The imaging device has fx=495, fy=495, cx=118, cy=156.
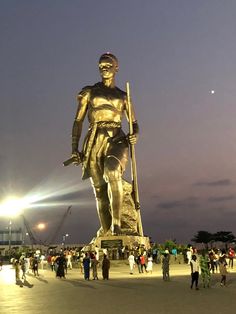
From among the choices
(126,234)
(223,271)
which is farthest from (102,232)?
(223,271)

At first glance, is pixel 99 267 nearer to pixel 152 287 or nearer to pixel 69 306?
pixel 152 287

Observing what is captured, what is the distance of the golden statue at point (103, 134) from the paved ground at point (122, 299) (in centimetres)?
847

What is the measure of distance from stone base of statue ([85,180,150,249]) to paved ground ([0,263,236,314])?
19.4ft

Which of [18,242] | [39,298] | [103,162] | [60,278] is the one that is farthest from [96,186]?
[18,242]

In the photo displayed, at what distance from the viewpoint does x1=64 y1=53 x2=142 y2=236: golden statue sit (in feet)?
85.2

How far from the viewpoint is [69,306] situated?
11906mm

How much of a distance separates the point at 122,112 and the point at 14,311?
1704 cm

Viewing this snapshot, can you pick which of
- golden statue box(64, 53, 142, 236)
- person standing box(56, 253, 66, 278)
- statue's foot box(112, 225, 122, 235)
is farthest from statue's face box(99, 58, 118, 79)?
person standing box(56, 253, 66, 278)

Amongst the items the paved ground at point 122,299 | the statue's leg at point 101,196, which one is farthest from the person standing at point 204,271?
the statue's leg at point 101,196

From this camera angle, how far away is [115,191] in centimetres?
2484

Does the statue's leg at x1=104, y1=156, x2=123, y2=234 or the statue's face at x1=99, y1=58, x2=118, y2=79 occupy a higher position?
the statue's face at x1=99, y1=58, x2=118, y2=79

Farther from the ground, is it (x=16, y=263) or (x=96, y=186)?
(x=96, y=186)

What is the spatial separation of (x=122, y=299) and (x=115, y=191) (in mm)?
11899

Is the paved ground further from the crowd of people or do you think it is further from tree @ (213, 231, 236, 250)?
tree @ (213, 231, 236, 250)
